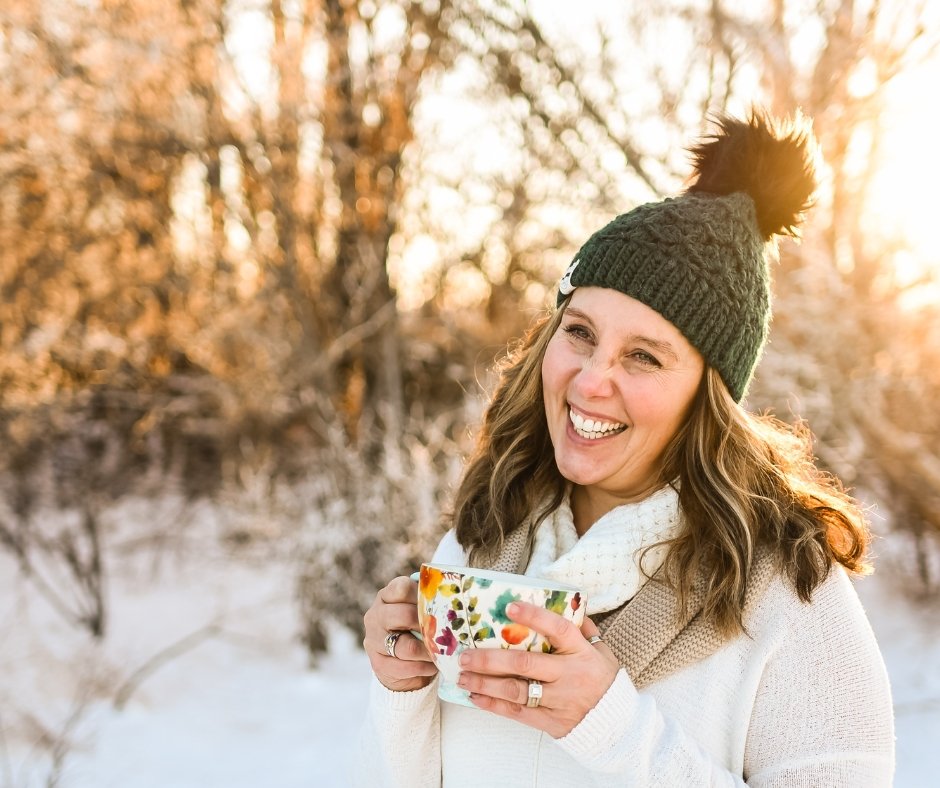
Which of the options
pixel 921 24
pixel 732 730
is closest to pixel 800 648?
pixel 732 730

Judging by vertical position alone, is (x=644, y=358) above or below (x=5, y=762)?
above

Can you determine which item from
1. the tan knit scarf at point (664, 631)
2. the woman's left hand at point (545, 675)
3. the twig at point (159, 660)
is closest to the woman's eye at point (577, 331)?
the tan knit scarf at point (664, 631)

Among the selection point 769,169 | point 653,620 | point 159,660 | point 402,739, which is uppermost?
point 769,169

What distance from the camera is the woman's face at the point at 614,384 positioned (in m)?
1.37

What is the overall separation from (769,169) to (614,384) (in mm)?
445

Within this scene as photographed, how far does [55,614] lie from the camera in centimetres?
526

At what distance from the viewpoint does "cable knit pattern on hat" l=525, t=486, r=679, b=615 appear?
4.47ft

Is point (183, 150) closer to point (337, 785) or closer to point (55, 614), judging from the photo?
point (55, 614)

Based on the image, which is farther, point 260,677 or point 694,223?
point 260,677

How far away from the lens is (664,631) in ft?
4.23


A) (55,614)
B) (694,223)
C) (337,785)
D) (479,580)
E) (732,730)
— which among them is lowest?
(55,614)

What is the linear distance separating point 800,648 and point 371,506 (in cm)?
342

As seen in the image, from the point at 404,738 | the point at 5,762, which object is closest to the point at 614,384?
the point at 404,738

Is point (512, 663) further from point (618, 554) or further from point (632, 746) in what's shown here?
point (618, 554)
